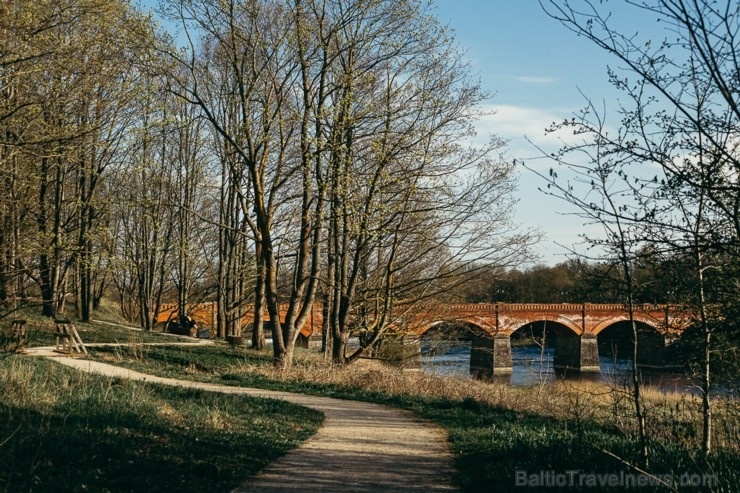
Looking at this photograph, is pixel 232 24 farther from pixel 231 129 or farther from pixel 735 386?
pixel 735 386

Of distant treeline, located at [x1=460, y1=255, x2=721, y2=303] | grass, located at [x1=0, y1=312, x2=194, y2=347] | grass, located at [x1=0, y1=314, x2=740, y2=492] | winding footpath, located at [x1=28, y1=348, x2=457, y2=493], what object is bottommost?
winding footpath, located at [x1=28, y1=348, x2=457, y2=493]

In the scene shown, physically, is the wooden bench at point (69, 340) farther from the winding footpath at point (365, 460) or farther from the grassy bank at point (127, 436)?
the winding footpath at point (365, 460)

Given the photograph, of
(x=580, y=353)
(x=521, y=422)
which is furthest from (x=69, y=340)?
(x=580, y=353)

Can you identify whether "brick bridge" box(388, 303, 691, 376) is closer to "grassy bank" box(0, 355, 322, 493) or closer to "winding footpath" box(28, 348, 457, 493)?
"winding footpath" box(28, 348, 457, 493)

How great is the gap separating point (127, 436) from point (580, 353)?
5100 cm

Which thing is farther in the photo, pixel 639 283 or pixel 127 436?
pixel 127 436

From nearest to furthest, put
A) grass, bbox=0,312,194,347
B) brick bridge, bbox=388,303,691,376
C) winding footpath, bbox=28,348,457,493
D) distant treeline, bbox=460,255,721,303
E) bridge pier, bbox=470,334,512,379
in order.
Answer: distant treeline, bbox=460,255,721,303 < winding footpath, bbox=28,348,457,493 < grass, bbox=0,312,194,347 < brick bridge, bbox=388,303,691,376 < bridge pier, bbox=470,334,512,379

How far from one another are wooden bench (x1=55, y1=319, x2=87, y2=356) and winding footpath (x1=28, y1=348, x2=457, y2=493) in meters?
10.4

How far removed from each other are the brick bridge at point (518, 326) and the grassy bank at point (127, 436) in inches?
645

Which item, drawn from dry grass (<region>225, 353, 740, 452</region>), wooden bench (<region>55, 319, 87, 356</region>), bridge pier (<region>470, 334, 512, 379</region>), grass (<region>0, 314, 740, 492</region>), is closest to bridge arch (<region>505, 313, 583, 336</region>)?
bridge pier (<region>470, 334, 512, 379</region>)

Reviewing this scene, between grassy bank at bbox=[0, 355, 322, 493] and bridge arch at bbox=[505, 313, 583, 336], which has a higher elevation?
bridge arch at bbox=[505, 313, 583, 336]

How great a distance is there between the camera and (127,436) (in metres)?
8.58

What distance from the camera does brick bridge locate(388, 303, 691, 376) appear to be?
29422 millimetres

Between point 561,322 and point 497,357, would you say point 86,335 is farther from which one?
point 561,322
